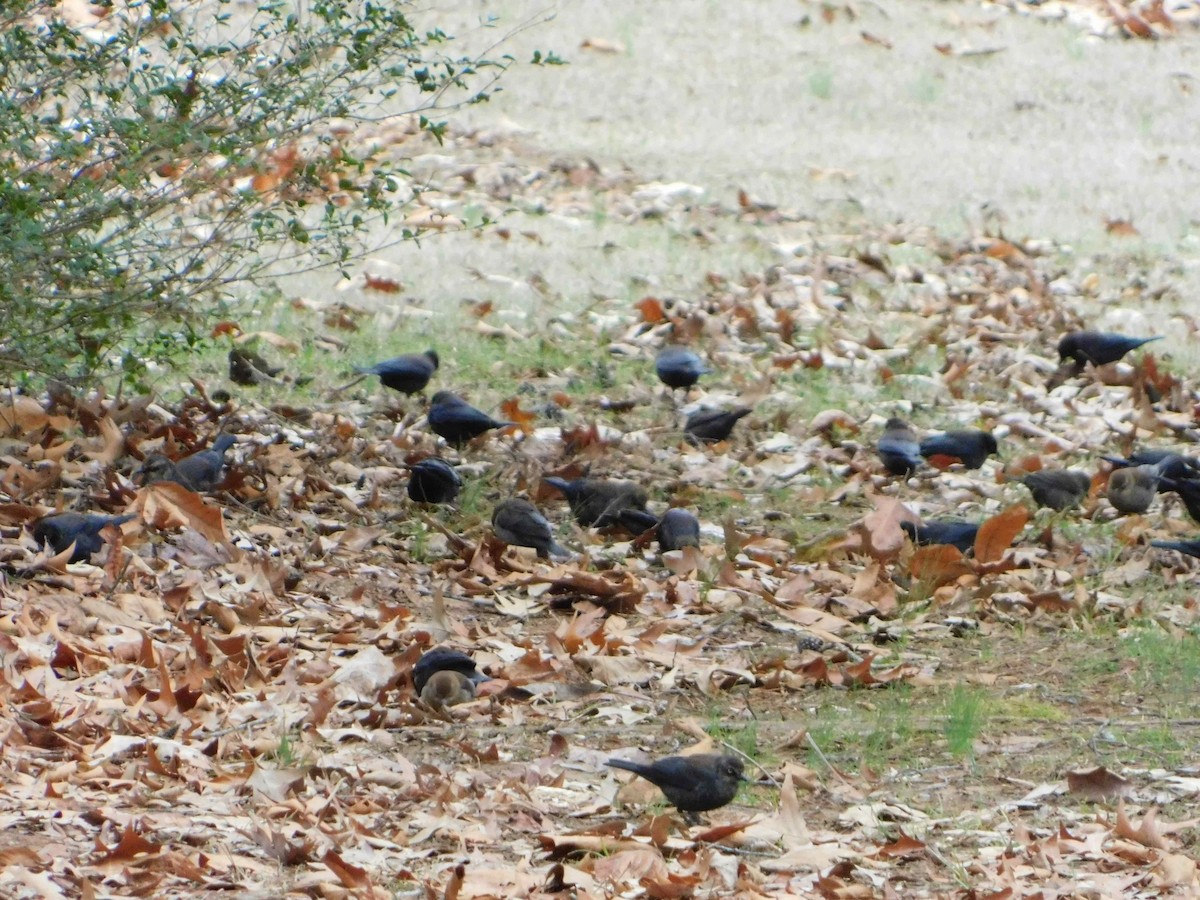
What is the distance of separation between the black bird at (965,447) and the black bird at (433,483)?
2.23m

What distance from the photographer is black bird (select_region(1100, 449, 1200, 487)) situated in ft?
24.4

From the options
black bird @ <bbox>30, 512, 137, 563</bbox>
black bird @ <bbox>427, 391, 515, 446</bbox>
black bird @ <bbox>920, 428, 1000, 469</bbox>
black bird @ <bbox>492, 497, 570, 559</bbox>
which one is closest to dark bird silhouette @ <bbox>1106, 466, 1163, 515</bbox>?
black bird @ <bbox>920, 428, 1000, 469</bbox>

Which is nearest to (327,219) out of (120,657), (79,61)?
(79,61)

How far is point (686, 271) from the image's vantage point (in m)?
11.6

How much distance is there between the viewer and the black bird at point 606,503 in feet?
23.1

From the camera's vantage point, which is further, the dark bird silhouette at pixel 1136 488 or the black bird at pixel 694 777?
the dark bird silhouette at pixel 1136 488

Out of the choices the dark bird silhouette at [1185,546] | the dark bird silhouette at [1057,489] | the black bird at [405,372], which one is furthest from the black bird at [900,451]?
the black bird at [405,372]

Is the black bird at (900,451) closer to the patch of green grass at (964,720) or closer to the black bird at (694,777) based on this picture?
the patch of green grass at (964,720)

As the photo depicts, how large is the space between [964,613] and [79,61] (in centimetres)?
378

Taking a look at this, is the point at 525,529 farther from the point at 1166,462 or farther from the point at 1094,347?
the point at 1094,347

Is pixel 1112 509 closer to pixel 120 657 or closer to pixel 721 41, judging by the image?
pixel 120 657

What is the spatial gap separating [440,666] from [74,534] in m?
1.61

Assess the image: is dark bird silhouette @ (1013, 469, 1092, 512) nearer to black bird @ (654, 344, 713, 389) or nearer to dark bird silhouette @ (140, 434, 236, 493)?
black bird @ (654, 344, 713, 389)

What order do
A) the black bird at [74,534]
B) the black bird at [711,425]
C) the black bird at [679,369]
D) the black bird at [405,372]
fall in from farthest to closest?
the black bird at [679,369] < the black bird at [405,372] < the black bird at [711,425] < the black bird at [74,534]
